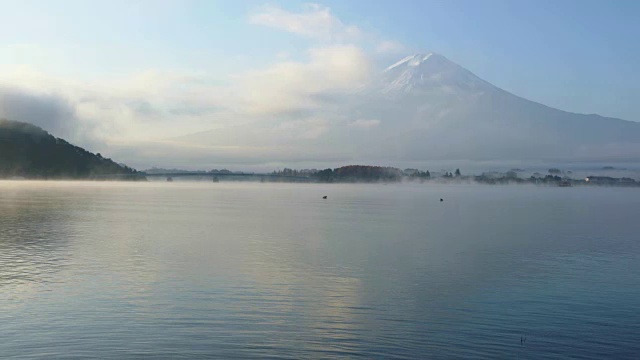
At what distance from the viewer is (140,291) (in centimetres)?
2677

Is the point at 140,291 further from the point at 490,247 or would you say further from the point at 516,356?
the point at 490,247

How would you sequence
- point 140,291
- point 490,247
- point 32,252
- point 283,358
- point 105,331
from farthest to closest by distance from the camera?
point 490,247, point 32,252, point 140,291, point 105,331, point 283,358

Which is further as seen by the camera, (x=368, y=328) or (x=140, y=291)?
(x=140, y=291)

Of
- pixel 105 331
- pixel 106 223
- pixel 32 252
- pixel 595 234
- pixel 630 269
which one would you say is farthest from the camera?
pixel 106 223

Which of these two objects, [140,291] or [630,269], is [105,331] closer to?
[140,291]

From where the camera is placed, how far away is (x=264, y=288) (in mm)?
27812

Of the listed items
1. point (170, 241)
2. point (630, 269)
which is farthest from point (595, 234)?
point (170, 241)

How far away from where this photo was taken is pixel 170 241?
46.1 meters

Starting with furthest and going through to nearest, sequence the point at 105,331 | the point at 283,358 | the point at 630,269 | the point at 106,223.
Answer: the point at 106,223
the point at 630,269
the point at 105,331
the point at 283,358

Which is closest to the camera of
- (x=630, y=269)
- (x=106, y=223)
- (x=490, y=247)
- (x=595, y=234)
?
(x=630, y=269)

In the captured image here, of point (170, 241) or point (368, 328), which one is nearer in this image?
point (368, 328)

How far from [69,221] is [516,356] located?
179ft

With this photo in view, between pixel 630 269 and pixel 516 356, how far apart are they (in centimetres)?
1916

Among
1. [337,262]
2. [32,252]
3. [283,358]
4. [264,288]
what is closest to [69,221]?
[32,252]
